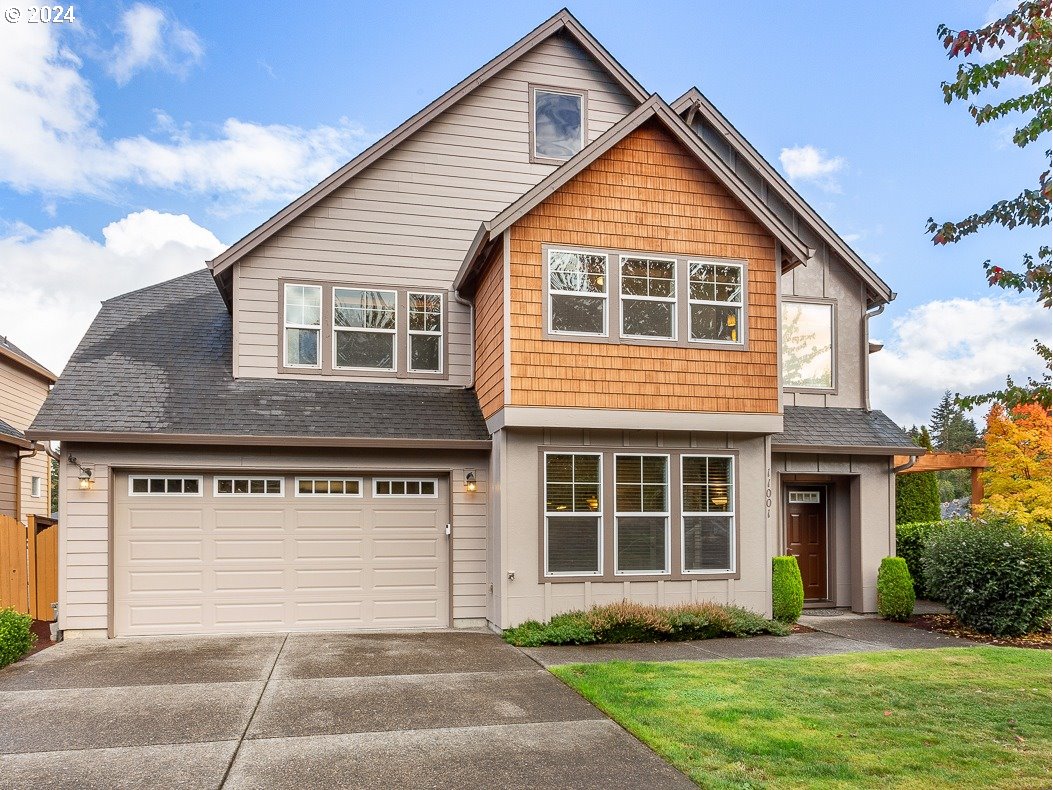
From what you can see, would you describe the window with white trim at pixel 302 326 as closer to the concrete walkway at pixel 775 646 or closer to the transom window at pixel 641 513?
the transom window at pixel 641 513

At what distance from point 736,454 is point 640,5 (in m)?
10.3

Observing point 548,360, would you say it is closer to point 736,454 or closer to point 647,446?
point 647,446

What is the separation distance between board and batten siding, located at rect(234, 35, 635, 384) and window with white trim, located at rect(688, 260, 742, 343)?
3.38 m

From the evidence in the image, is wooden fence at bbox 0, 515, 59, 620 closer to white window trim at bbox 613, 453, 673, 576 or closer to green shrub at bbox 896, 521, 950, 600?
white window trim at bbox 613, 453, 673, 576

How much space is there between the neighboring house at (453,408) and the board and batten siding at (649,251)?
3 centimetres

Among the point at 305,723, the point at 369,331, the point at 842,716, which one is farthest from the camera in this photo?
the point at 369,331

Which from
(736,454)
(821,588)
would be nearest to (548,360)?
(736,454)

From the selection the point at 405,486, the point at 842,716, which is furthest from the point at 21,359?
the point at 842,716

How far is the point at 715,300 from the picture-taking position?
10984 mm

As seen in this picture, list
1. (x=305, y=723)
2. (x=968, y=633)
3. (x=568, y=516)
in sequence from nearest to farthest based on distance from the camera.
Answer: (x=305, y=723) → (x=568, y=516) → (x=968, y=633)

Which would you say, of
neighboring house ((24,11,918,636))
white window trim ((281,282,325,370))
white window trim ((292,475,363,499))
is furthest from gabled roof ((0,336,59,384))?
white window trim ((292,475,363,499))

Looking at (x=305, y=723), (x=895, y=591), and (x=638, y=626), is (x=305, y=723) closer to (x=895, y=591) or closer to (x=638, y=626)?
(x=638, y=626)

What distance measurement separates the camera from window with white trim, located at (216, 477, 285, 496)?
10.8 meters

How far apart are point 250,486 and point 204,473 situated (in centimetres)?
63
